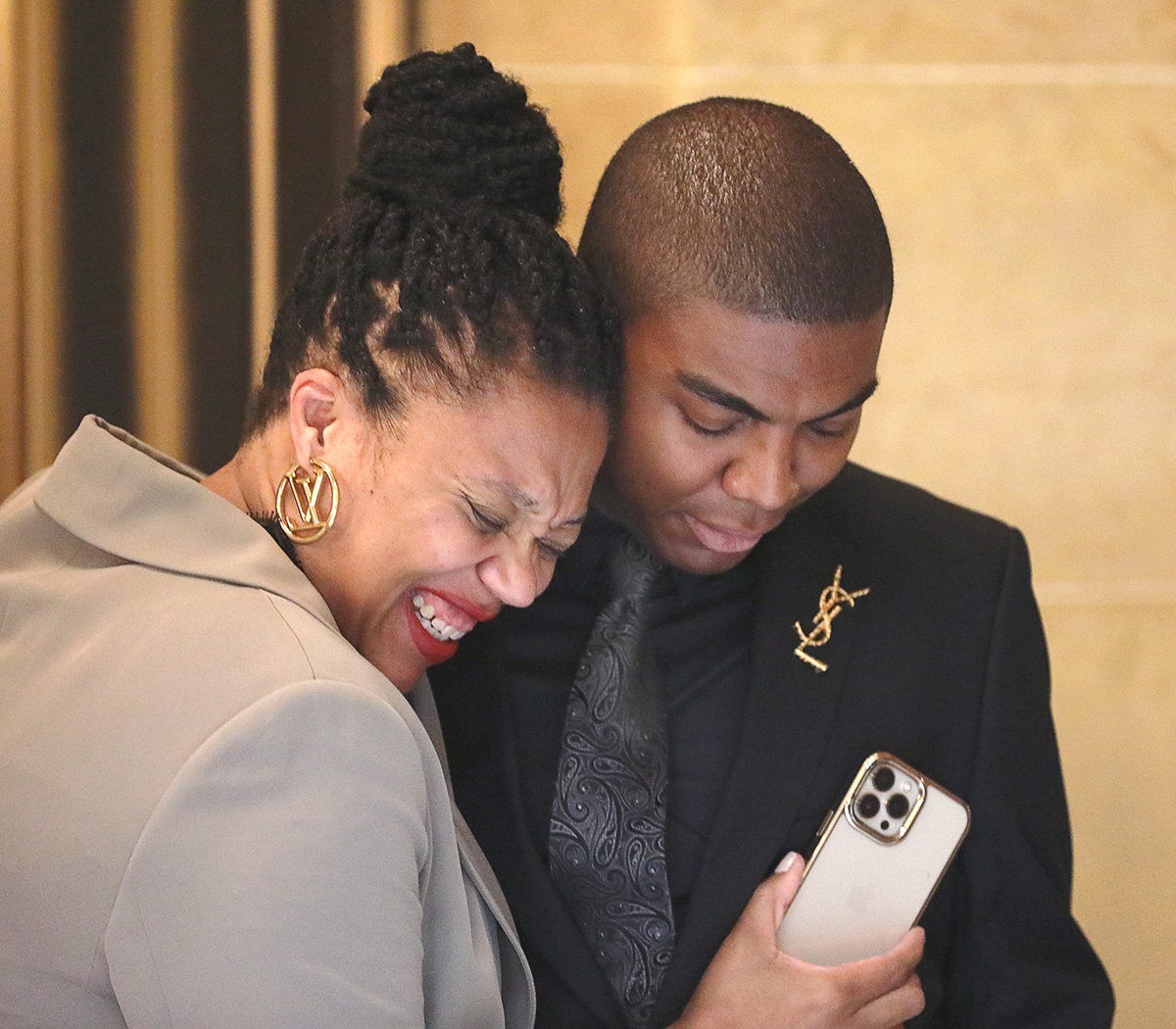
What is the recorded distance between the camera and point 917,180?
223 cm

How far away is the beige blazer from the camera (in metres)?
0.80

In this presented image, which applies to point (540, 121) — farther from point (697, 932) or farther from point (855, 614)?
point (697, 932)

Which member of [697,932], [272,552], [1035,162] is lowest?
[697,932]

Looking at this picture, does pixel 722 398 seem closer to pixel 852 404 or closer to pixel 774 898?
pixel 852 404

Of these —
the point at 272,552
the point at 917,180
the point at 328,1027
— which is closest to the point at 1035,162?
the point at 917,180

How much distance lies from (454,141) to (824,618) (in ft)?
2.04

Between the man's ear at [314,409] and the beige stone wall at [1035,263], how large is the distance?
46.5 inches

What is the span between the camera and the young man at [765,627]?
128 centimetres

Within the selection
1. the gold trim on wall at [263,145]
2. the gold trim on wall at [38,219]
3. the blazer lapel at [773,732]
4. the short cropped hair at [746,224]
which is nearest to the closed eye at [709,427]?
the short cropped hair at [746,224]

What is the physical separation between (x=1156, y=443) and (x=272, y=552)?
1750 millimetres

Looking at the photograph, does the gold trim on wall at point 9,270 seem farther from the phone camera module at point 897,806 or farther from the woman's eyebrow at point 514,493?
the phone camera module at point 897,806

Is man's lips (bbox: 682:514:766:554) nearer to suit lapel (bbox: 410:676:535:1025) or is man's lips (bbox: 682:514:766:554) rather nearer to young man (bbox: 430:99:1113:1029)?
young man (bbox: 430:99:1113:1029)

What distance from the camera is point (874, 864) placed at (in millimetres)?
1303

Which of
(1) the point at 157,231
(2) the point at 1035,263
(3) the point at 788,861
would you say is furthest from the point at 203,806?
(2) the point at 1035,263
